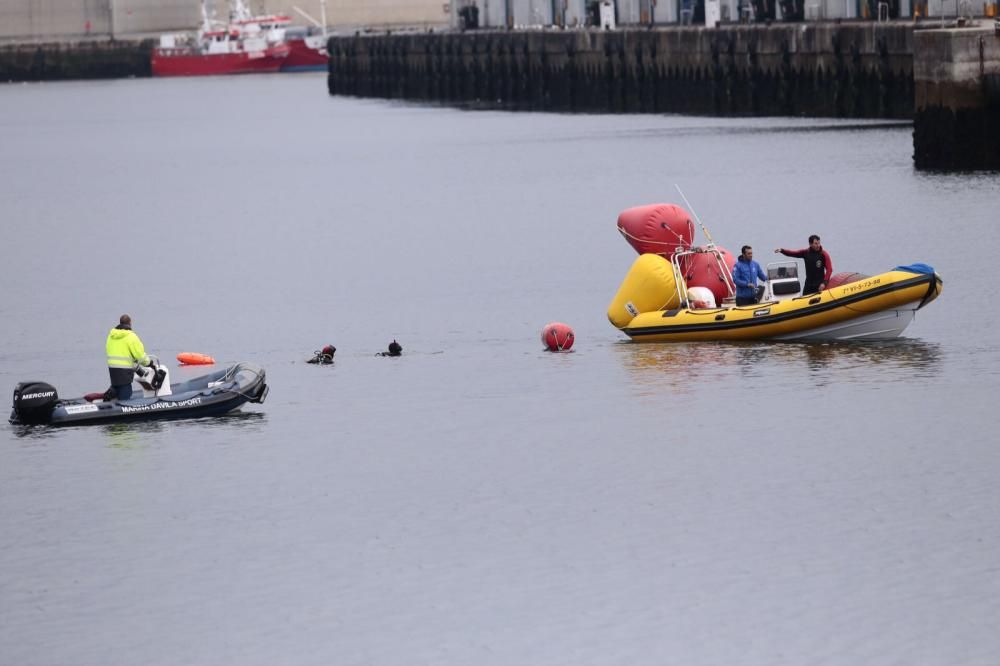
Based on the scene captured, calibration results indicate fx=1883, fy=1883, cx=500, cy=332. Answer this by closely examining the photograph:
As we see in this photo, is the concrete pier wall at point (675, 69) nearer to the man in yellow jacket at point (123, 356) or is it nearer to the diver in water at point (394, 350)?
the diver in water at point (394, 350)

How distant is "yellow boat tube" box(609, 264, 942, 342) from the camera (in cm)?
2966

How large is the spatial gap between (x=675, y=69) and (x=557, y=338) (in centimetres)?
5355

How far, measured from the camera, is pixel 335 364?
3275cm

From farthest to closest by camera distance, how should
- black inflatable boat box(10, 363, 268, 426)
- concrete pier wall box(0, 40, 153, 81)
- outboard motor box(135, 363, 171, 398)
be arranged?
concrete pier wall box(0, 40, 153, 81) < outboard motor box(135, 363, 171, 398) < black inflatable boat box(10, 363, 268, 426)

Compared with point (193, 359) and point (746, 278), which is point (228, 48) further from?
point (746, 278)

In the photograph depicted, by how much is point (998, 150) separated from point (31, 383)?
108 ft

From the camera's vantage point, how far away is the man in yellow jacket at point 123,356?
26.8 meters

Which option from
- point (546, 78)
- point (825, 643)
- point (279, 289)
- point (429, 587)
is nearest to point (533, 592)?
point (429, 587)

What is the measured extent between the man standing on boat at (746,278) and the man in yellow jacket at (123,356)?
9643 millimetres

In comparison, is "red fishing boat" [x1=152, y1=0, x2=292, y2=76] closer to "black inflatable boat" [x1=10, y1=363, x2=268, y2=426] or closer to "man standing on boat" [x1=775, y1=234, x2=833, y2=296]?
"man standing on boat" [x1=775, y1=234, x2=833, y2=296]

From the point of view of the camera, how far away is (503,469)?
2489 cm

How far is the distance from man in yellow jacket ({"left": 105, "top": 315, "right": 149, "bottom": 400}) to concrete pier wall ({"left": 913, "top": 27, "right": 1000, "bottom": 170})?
30.3m

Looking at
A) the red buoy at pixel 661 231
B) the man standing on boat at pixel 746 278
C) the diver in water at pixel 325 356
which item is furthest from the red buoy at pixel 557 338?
the diver in water at pixel 325 356

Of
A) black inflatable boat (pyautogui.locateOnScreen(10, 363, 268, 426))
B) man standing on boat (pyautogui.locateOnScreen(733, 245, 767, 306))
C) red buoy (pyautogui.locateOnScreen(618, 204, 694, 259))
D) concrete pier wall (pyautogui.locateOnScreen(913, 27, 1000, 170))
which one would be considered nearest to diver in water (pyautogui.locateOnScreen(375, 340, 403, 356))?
red buoy (pyautogui.locateOnScreen(618, 204, 694, 259))
